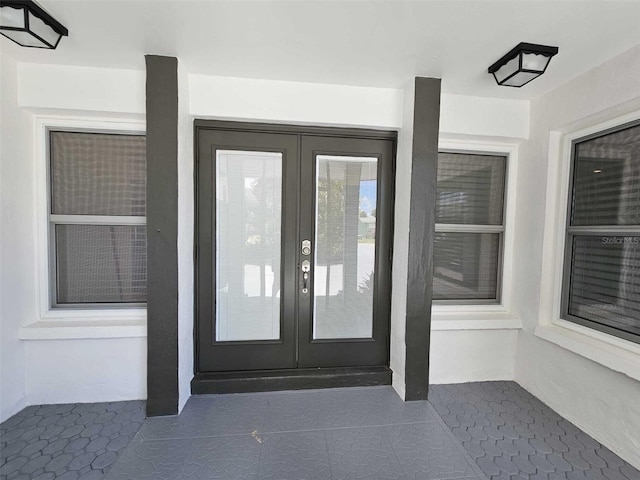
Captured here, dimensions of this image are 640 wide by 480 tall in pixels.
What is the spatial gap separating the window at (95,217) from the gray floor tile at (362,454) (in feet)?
6.46

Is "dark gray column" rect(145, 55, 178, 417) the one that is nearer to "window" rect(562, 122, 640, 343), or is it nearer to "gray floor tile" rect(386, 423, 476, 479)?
"gray floor tile" rect(386, 423, 476, 479)

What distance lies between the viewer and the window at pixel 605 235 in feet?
6.31

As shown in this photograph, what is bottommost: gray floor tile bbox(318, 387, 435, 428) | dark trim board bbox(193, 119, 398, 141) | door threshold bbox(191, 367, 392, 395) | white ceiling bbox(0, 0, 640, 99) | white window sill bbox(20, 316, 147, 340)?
gray floor tile bbox(318, 387, 435, 428)

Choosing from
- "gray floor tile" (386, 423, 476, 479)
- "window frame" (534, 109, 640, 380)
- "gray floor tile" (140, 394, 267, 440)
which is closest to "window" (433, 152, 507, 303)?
"window frame" (534, 109, 640, 380)

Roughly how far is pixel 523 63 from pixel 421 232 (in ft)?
4.08

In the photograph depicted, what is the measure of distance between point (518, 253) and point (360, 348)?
1706 mm

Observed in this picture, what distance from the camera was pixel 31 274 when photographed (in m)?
2.26

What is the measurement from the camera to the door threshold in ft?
7.89

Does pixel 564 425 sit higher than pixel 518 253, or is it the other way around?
pixel 518 253

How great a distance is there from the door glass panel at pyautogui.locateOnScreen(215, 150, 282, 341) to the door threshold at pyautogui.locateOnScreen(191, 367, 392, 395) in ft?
1.00

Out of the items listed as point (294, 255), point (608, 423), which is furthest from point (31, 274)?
point (608, 423)

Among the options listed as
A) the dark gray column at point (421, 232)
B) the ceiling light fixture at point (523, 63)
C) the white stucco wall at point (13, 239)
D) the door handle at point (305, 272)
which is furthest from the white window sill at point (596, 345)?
the white stucco wall at point (13, 239)

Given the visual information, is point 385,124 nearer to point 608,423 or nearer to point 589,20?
point 589,20
